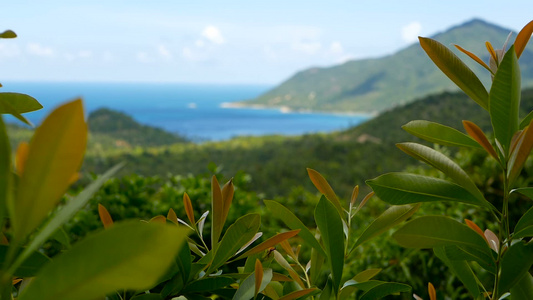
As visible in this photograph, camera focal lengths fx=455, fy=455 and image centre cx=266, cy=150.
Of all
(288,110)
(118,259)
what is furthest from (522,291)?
(288,110)

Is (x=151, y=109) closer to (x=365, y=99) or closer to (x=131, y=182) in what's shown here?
(x=365, y=99)

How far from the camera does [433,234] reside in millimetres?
318

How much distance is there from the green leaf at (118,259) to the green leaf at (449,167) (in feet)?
0.88

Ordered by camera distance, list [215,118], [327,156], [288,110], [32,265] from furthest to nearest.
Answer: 1. [288,110]
2. [215,118]
3. [327,156]
4. [32,265]

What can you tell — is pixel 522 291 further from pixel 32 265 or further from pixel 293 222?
pixel 32 265

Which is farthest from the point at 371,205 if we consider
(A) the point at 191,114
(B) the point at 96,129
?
(A) the point at 191,114

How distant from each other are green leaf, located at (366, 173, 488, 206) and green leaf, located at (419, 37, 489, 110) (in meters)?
0.08

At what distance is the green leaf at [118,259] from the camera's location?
155mm

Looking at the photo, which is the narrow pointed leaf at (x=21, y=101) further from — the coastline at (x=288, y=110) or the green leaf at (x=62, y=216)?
the coastline at (x=288, y=110)

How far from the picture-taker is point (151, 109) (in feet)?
210

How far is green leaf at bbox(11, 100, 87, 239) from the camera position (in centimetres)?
18

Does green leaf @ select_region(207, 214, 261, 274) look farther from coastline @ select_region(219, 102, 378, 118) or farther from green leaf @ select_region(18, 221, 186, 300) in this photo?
coastline @ select_region(219, 102, 378, 118)

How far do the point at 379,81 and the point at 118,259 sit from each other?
2224 inches

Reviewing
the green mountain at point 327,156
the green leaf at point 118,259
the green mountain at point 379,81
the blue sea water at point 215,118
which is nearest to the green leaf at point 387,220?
the green leaf at point 118,259
